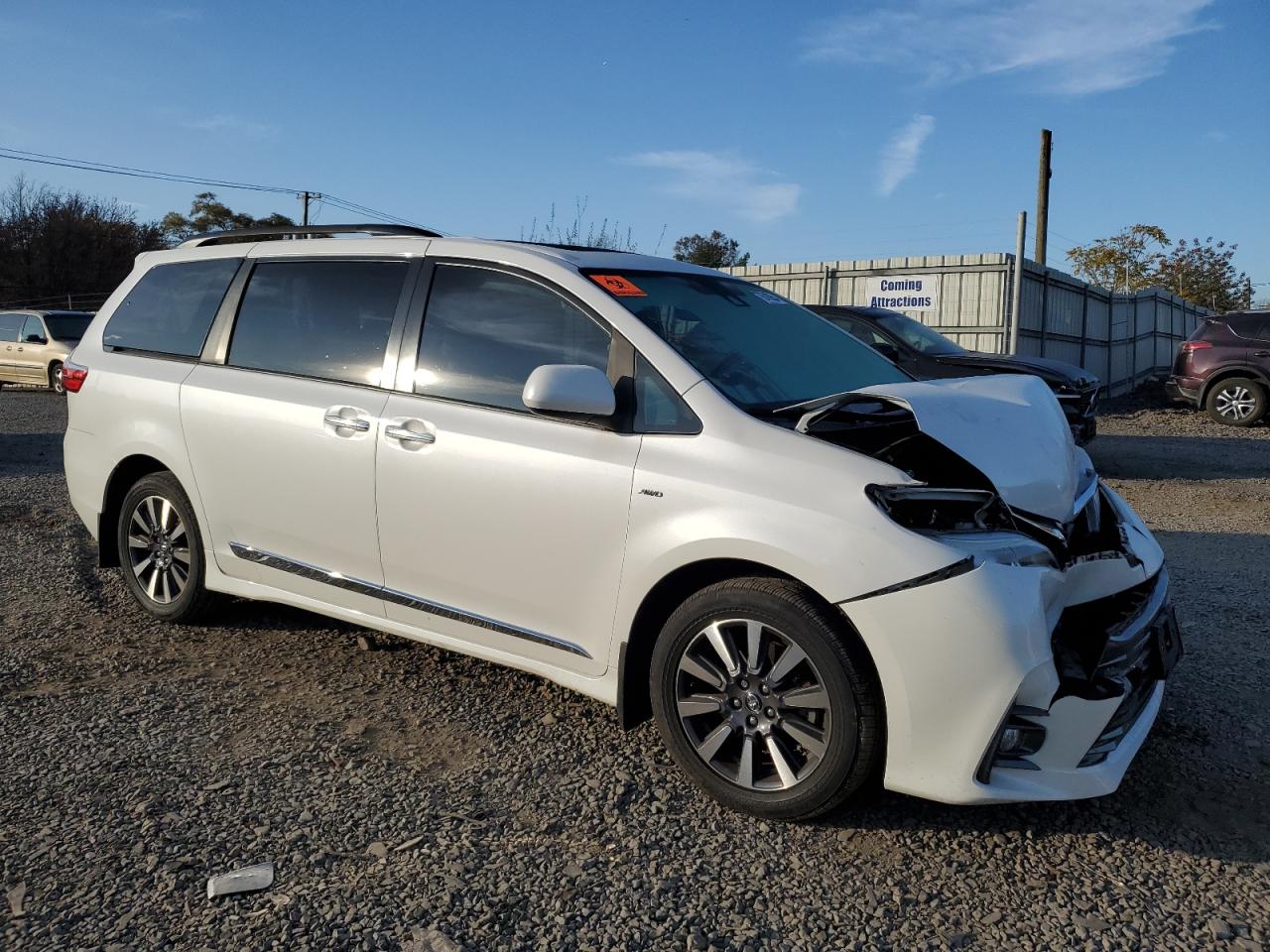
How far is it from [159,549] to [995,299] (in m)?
16.3

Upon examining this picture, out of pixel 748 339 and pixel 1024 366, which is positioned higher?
pixel 1024 366

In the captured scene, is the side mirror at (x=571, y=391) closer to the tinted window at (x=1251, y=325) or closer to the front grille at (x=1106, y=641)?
the front grille at (x=1106, y=641)

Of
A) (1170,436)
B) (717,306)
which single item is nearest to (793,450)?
(717,306)

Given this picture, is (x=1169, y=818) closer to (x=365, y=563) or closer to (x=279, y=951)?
(x=279, y=951)

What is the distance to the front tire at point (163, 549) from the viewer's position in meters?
4.62

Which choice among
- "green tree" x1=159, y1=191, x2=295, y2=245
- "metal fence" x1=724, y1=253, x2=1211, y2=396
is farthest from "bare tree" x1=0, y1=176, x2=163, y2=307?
"metal fence" x1=724, y1=253, x2=1211, y2=396

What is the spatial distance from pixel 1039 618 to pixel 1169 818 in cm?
91

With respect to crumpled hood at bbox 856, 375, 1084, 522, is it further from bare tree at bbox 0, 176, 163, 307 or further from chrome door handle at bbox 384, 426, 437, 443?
bare tree at bbox 0, 176, 163, 307

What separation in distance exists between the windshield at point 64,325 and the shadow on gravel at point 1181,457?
17.6 meters

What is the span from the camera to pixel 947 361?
35.2 ft

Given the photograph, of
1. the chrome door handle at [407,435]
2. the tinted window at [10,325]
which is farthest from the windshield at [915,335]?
the tinted window at [10,325]

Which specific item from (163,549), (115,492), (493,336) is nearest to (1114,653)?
(493,336)

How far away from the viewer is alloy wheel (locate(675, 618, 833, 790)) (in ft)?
9.66

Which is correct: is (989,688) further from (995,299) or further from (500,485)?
(995,299)
